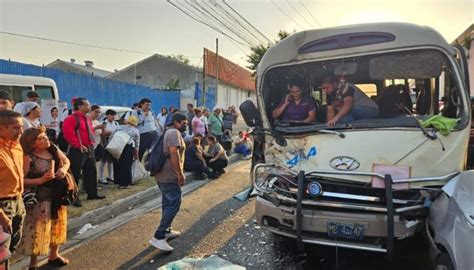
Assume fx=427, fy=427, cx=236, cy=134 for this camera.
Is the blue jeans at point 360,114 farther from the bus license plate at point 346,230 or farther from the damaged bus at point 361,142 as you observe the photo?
the bus license plate at point 346,230

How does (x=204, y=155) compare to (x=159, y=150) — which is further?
(x=204, y=155)

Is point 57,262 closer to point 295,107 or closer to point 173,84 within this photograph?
point 295,107

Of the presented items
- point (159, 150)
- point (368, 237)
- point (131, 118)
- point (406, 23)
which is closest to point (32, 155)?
point (159, 150)

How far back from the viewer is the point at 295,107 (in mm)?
5234

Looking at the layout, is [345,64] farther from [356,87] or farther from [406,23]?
[406,23]

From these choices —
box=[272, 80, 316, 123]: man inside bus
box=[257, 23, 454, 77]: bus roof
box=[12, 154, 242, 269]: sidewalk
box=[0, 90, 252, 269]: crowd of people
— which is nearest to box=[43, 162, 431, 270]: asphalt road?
box=[0, 90, 252, 269]: crowd of people

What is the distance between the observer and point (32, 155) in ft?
13.9

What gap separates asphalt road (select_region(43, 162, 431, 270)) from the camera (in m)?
4.71

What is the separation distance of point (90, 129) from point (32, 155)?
9.56 ft

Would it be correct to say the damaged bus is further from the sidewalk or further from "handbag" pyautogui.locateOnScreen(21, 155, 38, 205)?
the sidewalk

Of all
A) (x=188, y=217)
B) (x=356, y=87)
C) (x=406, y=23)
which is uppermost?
(x=406, y=23)

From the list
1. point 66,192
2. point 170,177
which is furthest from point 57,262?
point 170,177

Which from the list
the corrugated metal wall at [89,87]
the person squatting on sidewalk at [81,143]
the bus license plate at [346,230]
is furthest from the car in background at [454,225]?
the corrugated metal wall at [89,87]

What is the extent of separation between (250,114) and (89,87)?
13.5m
